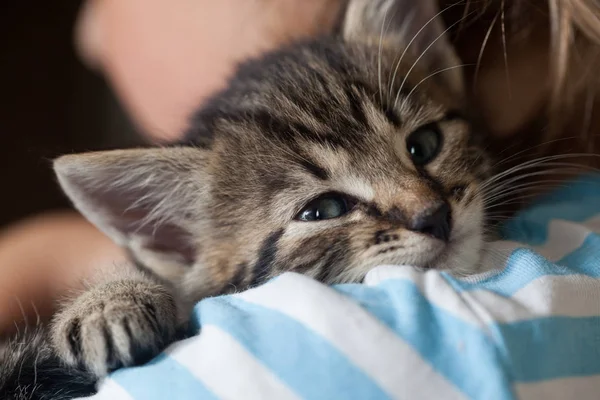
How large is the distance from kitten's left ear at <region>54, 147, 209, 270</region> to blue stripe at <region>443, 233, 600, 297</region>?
1.67 feet

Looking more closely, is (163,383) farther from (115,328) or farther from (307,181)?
(307,181)

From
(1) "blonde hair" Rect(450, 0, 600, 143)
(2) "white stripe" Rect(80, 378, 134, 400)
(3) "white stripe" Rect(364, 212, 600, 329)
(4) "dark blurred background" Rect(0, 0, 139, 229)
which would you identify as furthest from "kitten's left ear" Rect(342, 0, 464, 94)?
(4) "dark blurred background" Rect(0, 0, 139, 229)

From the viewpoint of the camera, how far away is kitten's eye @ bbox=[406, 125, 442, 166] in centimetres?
97

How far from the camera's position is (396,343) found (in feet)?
1.86

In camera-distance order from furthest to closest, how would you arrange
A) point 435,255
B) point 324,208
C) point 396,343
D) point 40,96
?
point 40,96
point 324,208
point 435,255
point 396,343

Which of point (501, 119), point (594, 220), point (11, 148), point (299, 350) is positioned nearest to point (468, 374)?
point (299, 350)

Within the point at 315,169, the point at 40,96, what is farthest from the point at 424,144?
the point at 40,96

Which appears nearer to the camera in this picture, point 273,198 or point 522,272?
point 522,272

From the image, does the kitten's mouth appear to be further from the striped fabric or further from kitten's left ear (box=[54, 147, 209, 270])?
kitten's left ear (box=[54, 147, 209, 270])

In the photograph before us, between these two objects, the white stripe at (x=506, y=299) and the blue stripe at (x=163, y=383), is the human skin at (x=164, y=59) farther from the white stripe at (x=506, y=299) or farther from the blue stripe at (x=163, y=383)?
the white stripe at (x=506, y=299)

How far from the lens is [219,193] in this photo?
98 cm

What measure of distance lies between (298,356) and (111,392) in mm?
229

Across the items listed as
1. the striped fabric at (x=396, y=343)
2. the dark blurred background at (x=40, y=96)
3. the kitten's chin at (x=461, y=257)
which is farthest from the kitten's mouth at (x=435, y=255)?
the dark blurred background at (x=40, y=96)

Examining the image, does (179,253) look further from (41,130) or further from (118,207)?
(41,130)
